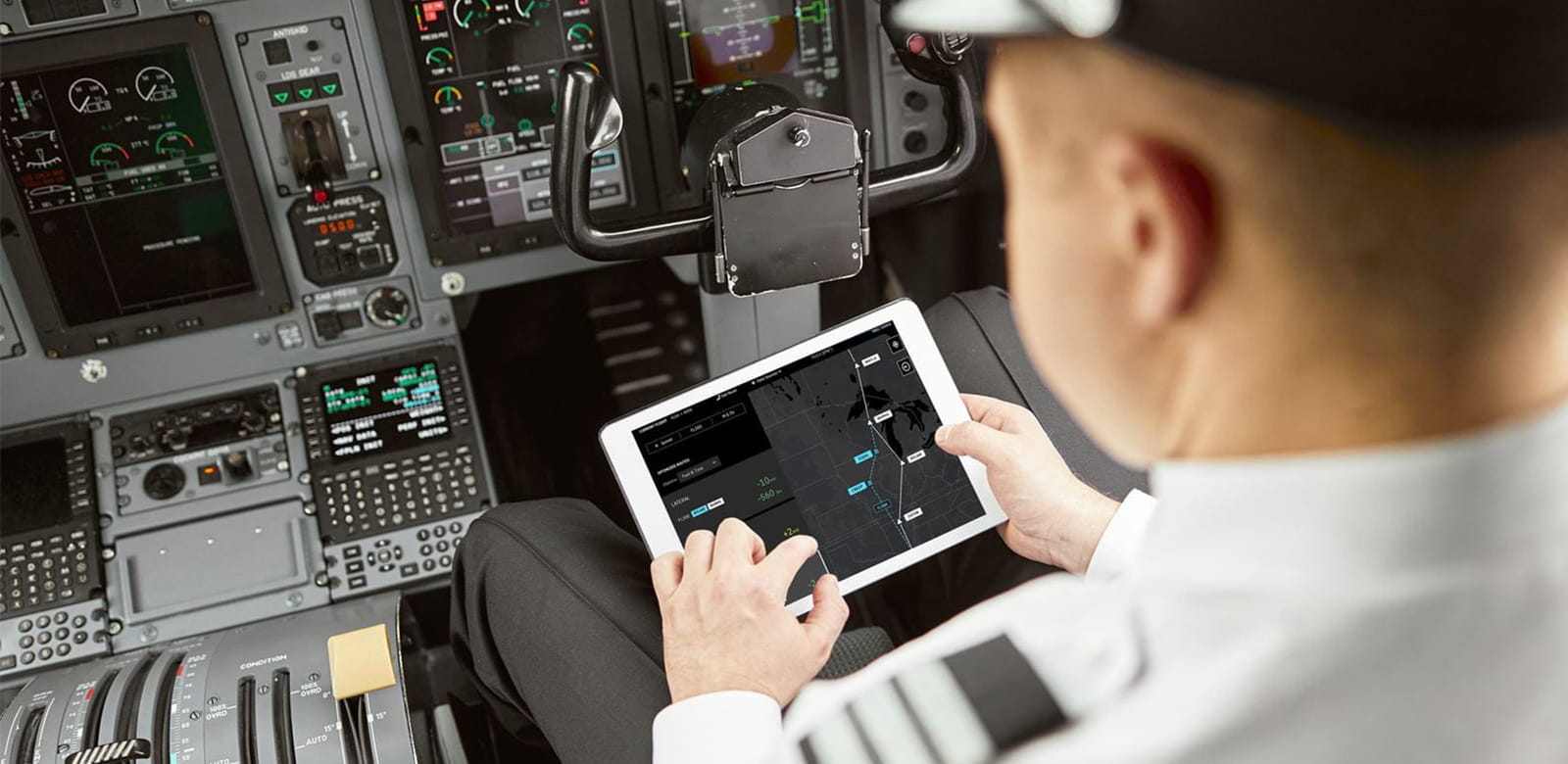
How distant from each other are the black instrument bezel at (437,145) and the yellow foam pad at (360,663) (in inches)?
28.7

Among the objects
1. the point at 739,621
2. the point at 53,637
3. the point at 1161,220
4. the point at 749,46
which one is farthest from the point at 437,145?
the point at 1161,220

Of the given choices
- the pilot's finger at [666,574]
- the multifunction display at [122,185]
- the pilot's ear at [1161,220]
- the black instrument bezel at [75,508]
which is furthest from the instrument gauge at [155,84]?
the pilot's ear at [1161,220]

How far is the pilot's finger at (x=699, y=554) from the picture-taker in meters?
1.36

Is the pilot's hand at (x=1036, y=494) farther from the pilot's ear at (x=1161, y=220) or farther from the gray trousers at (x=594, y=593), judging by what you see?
the pilot's ear at (x=1161, y=220)

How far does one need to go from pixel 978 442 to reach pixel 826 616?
335mm

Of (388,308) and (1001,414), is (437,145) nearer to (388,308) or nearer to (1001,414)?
(388,308)

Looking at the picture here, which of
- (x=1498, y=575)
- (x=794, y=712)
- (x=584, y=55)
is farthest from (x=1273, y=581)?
(x=584, y=55)

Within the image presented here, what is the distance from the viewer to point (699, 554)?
1.37m

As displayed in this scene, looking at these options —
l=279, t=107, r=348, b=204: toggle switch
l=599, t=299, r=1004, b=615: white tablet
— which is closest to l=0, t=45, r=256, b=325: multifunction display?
l=279, t=107, r=348, b=204: toggle switch

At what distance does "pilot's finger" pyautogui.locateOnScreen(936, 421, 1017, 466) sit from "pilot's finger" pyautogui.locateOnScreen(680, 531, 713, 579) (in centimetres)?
35

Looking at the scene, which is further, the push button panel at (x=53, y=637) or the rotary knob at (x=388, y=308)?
the rotary knob at (x=388, y=308)

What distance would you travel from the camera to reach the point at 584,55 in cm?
205

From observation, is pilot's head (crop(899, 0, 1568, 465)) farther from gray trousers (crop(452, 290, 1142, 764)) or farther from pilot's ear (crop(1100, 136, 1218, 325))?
gray trousers (crop(452, 290, 1142, 764))

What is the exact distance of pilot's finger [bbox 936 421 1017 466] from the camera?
153cm
